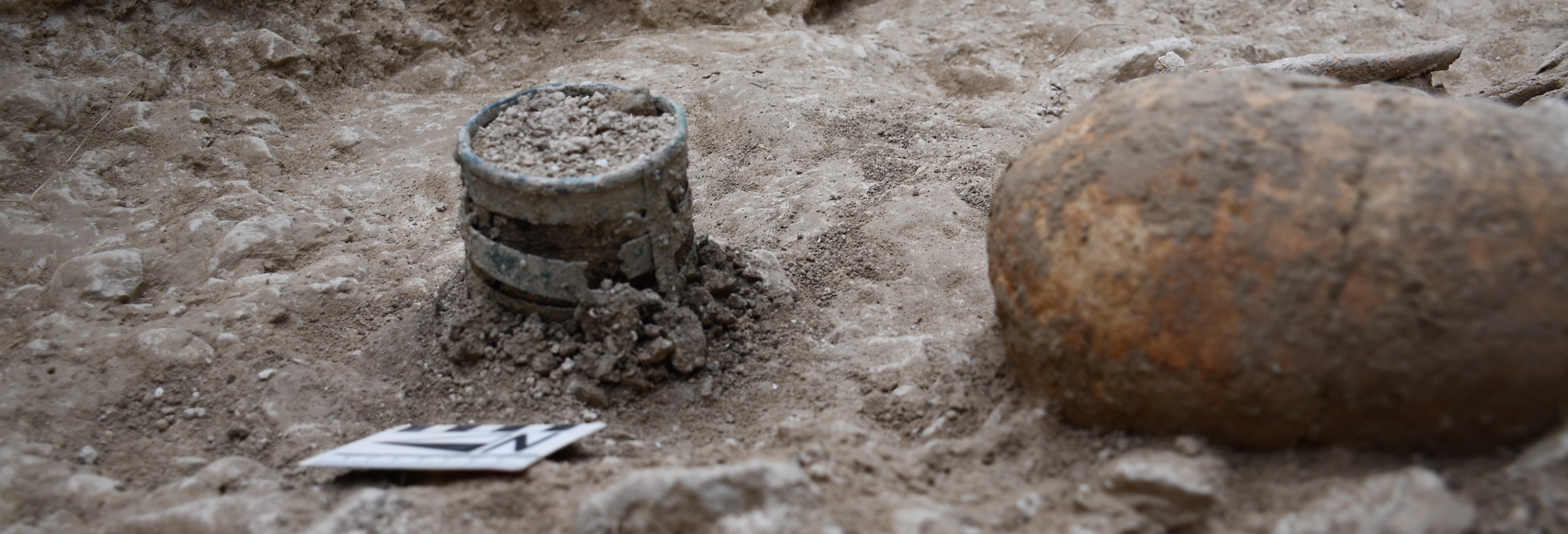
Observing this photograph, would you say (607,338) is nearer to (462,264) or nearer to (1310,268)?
(462,264)

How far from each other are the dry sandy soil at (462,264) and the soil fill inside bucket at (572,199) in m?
0.31

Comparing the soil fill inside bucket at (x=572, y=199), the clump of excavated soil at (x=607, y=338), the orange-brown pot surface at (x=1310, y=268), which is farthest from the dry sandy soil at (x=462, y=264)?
the soil fill inside bucket at (x=572, y=199)

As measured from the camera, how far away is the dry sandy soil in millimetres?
2225

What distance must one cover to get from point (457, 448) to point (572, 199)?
2.56 ft

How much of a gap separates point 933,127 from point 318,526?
353 centimetres

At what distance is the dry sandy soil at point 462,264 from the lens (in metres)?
2.22

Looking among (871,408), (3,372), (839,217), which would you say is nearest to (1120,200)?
(871,408)

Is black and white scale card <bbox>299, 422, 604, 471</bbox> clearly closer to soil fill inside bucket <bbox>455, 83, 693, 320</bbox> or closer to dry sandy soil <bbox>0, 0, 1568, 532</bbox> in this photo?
dry sandy soil <bbox>0, 0, 1568, 532</bbox>

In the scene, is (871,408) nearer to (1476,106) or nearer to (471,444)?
(471,444)

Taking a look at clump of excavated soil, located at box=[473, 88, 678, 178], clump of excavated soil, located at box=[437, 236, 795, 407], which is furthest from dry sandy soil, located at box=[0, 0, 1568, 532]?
clump of excavated soil, located at box=[473, 88, 678, 178]

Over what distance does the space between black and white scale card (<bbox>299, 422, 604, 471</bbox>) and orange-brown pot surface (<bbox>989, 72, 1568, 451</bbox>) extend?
1.33 m

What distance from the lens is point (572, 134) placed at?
304 centimetres

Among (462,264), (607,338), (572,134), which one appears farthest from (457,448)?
(462,264)

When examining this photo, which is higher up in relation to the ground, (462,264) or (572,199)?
(572,199)
